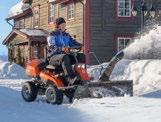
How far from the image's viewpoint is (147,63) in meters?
19.5

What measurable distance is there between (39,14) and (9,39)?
371 centimetres

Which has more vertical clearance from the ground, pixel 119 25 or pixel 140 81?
pixel 119 25

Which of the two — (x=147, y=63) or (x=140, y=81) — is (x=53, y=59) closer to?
(x=140, y=81)

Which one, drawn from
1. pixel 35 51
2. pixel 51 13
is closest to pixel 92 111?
pixel 51 13

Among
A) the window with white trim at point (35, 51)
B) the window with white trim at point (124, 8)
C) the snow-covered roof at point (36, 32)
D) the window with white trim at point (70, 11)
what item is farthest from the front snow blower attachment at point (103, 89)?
the window with white trim at point (35, 51)

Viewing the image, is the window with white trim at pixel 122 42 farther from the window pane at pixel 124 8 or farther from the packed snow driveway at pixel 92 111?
the packed snow driveway at pixel 92 111

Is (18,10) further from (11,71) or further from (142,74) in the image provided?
(142,74)

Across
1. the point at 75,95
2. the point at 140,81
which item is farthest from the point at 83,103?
the point at 140,81

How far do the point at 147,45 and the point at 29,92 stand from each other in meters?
5.13

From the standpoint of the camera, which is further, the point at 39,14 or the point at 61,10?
the point at 39,14

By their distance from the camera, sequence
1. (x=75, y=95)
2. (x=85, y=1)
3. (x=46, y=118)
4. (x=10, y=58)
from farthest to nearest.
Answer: (x=10, y=58) → (x=85, y=1) → (x=75, y=95) → (x=46, y=118)

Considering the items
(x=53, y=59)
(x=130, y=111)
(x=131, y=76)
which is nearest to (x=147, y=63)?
(x=131, y=76)

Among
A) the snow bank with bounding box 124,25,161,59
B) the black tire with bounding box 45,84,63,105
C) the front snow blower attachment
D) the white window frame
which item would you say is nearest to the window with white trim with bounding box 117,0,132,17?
the white window frame

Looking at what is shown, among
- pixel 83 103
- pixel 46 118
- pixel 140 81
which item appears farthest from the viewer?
pixel 140 81
